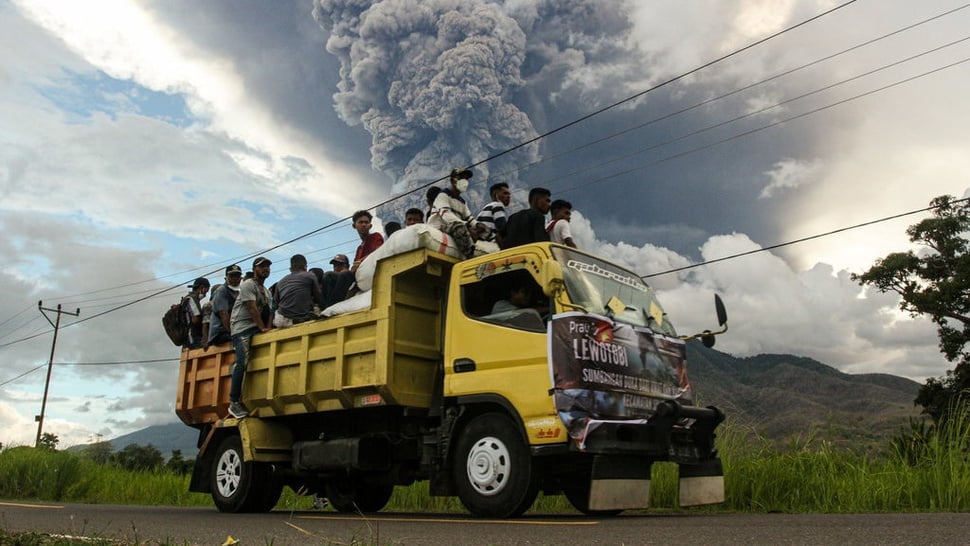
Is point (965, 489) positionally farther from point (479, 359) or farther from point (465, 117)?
point (465, 117)

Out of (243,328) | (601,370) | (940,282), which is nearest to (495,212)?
(601,370)

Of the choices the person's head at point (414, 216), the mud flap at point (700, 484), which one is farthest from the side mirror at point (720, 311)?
the person's head at point (414, 216)

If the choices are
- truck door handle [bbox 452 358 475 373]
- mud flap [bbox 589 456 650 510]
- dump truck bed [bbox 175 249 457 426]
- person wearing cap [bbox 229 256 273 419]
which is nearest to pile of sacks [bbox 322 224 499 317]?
dump truck bed [bbox 175 249 457 426]

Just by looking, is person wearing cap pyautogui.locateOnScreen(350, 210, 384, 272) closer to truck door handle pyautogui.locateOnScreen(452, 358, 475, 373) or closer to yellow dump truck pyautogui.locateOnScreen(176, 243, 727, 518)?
yellow dump truck pyautogui.locateOnScreen(176, 243, 727, 518)

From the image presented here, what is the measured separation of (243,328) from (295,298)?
737 mm

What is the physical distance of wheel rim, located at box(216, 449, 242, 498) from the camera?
29.9 ft

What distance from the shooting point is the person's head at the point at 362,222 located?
1002 centimetres

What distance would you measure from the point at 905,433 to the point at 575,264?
5235 millimetres

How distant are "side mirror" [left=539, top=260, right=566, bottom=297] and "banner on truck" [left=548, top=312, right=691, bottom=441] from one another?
0.24 metres

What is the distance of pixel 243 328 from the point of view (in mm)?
9242

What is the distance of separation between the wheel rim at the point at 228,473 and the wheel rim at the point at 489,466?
3777 millimetres

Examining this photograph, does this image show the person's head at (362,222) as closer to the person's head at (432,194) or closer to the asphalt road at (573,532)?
the person's head at (432,194)

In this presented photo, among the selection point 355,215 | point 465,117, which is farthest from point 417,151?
point 355,215

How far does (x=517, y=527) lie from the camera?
5406mm
